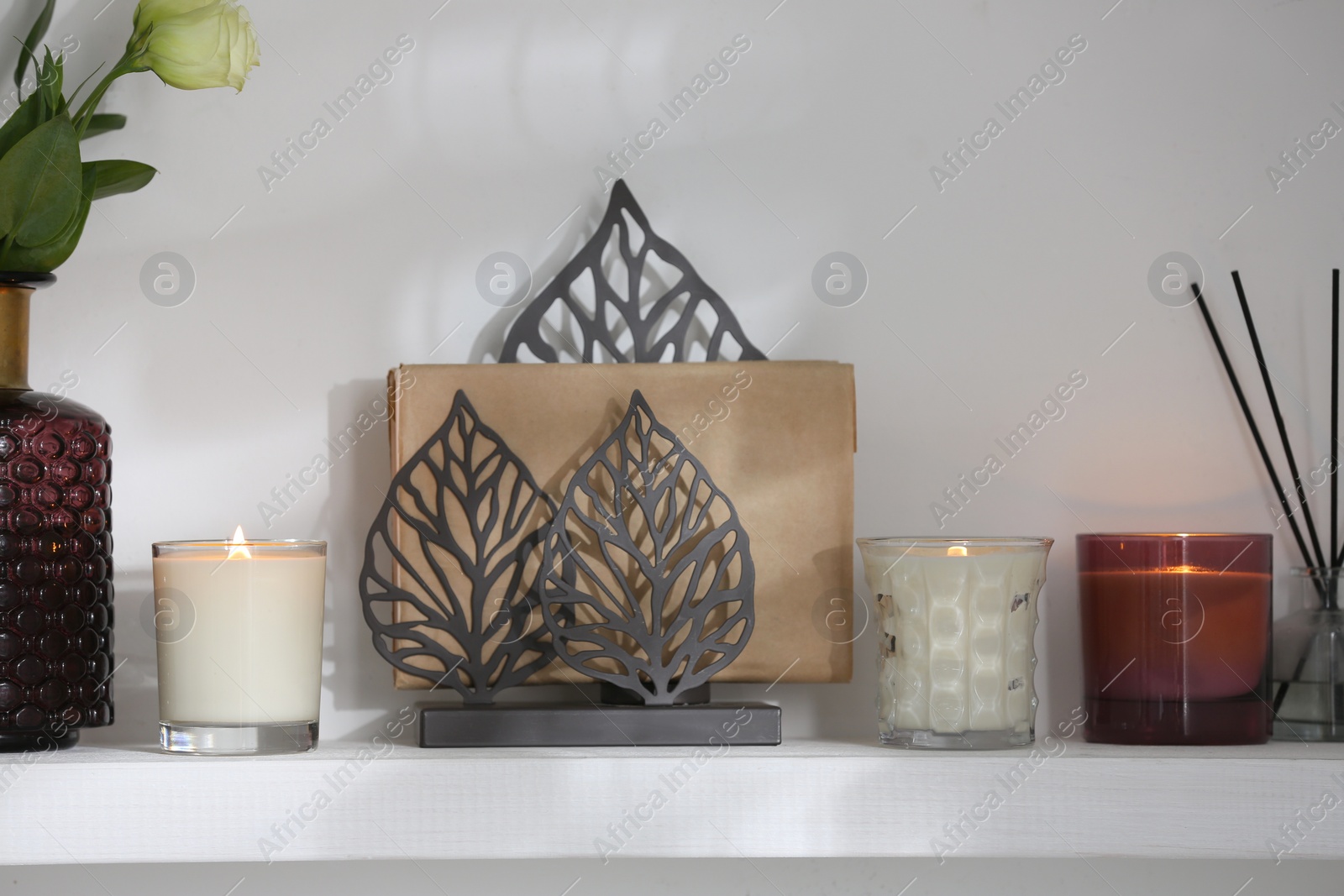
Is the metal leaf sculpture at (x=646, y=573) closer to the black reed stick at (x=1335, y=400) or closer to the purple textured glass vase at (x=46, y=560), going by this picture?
the purple textured glass vase at (x=46, y=560)

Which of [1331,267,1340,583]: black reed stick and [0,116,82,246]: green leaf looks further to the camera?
[1331,267,1340,583]: black reed stick

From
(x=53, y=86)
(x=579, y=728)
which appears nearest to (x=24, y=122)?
(x=53, y=86)

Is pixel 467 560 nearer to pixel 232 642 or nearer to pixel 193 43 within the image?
pixel 232 642

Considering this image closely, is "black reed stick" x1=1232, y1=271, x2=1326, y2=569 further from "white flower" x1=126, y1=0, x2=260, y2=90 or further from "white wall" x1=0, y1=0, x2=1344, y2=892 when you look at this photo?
"white flower" x1=126, y1=0, x2=260, y2=90

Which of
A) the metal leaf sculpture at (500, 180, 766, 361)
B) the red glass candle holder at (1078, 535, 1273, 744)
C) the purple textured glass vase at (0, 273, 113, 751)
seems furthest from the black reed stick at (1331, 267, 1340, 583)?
the purple textured glass vase at (0, 273, 113, 751)

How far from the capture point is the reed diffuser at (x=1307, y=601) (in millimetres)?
608

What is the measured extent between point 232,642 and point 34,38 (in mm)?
386

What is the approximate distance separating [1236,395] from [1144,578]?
17cm

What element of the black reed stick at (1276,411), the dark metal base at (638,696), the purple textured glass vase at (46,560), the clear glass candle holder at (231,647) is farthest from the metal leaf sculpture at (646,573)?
the black reed stick at (1276,411)

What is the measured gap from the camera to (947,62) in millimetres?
681

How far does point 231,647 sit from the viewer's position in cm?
54

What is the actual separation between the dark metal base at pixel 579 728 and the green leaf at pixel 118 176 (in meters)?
0.35

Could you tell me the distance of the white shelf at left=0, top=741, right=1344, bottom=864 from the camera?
1.71 feet

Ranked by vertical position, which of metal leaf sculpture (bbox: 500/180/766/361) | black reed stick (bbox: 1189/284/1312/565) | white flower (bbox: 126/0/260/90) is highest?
white flower (bbox: 126/0/260/90)
